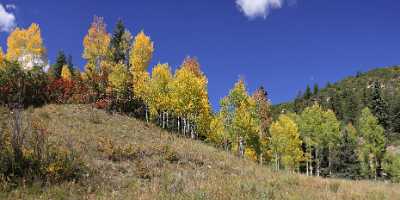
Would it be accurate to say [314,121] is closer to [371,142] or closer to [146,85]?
[371,142]

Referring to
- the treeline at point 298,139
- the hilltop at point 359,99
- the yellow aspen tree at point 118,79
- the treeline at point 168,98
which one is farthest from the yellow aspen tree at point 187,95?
the hilltop at point 359,99

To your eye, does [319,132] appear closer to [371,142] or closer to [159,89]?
[371,142]

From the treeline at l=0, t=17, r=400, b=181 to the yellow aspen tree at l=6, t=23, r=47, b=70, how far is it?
0.37 ft

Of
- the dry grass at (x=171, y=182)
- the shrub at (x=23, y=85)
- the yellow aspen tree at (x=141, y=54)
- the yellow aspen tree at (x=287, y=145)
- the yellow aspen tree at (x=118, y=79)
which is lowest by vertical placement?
the dry grass at (x=171, y=182)

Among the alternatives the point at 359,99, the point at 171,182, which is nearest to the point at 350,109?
the point at 359,99

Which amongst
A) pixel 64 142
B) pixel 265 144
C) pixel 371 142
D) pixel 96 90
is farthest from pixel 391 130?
pixel 64 142

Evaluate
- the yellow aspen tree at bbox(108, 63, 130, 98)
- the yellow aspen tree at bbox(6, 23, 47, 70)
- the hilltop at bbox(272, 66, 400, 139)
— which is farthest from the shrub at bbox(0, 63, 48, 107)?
the hilltop at bbox(272, 66, 400, 139)

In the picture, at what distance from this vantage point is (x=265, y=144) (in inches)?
1884

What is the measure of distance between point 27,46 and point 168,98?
66.6 ft

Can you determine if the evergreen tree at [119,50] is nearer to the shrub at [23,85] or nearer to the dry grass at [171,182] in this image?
the shrub at [23,85]

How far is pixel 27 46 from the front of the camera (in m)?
46.9

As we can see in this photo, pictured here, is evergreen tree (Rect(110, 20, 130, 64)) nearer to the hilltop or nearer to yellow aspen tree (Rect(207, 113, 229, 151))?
yellow aspen tree (Rect(207, 113, 229, 151))

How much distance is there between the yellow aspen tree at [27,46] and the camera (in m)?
46.4

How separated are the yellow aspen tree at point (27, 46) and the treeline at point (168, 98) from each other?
111mm
